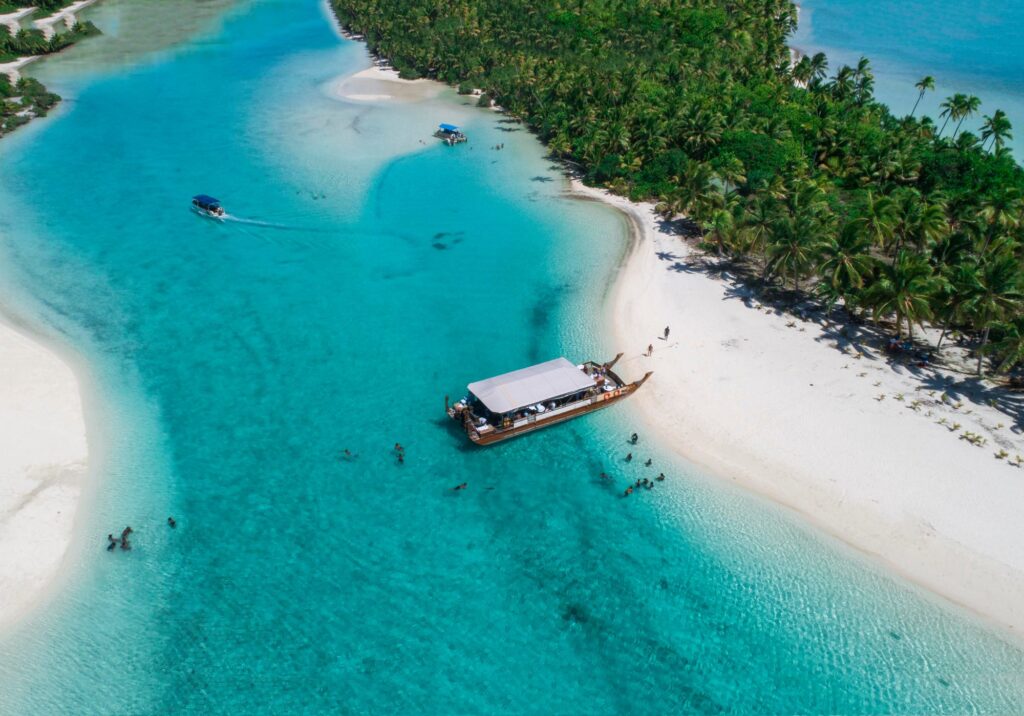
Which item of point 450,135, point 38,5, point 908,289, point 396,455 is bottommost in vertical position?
point 38,5

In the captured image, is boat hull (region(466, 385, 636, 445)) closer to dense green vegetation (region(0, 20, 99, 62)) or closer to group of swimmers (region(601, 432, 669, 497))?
group of swimmers (region(601, 432, 669, 497))

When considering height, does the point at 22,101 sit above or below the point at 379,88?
below

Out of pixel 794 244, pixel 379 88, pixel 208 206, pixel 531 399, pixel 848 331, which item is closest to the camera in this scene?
pixel 531 399

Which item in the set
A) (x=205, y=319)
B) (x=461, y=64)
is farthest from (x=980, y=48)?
(x=205, y=319)

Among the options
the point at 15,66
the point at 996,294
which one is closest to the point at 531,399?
the point at 996,294

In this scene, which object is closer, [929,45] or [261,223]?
[261,223]

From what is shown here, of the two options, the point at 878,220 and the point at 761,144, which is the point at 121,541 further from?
the point at 761,144

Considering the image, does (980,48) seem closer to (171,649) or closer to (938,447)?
(938,447)
